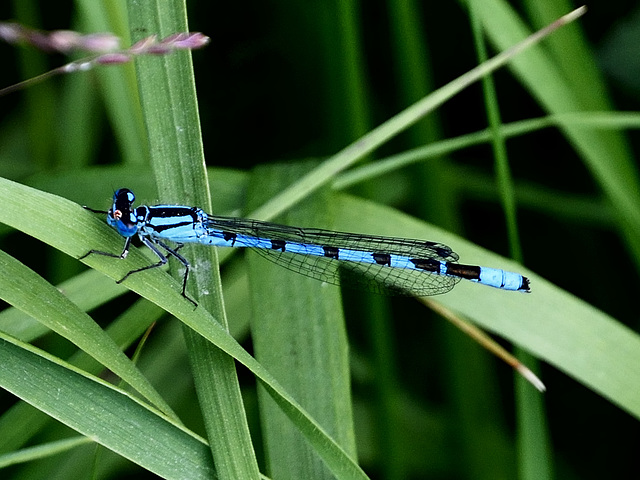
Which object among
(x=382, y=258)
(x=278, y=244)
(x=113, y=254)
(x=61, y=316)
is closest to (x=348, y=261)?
(x=382, y=258)

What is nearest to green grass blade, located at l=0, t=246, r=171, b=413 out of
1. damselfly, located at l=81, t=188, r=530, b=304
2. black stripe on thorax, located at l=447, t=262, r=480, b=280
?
damselfly, located at l=81, t=188, r=530, b=304

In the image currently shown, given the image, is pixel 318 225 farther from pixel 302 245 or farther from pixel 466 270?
pixel 466 270

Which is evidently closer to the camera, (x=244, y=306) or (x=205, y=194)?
(x=205, y=194)

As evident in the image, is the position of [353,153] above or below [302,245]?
above

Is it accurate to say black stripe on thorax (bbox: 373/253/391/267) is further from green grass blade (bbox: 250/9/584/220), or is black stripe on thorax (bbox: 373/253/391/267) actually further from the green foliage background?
green grass blade (bbox: 250/9/584/220)

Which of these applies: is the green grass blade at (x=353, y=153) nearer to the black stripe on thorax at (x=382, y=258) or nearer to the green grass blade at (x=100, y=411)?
the black stripe on thorax at (x=382, y=258)

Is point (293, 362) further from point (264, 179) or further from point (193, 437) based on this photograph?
point (264, 179)

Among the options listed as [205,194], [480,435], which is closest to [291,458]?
[205,194]
